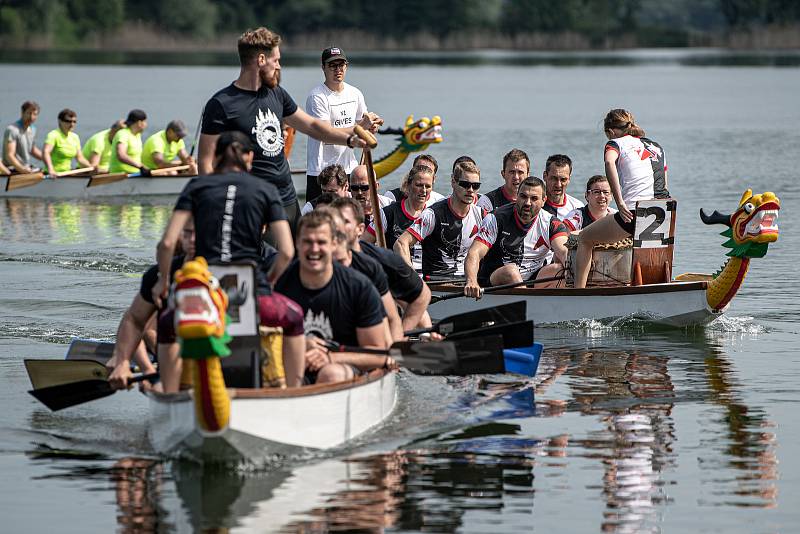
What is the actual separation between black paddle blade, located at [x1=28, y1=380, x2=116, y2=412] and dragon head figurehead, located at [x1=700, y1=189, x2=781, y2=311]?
216 inches

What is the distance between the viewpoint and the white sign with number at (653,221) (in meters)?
13.1

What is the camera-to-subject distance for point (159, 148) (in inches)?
985

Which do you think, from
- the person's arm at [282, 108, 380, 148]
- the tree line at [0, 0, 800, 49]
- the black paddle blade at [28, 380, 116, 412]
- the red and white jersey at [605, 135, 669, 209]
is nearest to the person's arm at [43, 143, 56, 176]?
the red and white jersey at [605, 135, 669, 209]

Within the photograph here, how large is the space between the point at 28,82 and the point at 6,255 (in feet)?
135

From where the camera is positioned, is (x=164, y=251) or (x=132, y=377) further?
(x=132, y=377)

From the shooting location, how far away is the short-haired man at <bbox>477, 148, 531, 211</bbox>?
543 inches

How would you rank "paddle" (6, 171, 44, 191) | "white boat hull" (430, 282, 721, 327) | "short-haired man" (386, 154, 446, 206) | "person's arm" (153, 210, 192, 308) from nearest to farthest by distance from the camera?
"person's arm" (153, 210, 192, 308)
"short-haired man" (386, 154, 446, 206)
"white boat hull" (430, 282, 721, 327)
"paddle" (6, 171, 44, 191)

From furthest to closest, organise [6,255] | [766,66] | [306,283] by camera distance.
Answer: [766,66], [6,255], [306,283]

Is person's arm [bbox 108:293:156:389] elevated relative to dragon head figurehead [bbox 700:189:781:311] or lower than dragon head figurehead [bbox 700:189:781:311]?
lower

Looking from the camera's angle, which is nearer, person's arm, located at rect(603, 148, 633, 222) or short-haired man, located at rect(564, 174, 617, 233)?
person's arm, located at rect(603, 148, 633, 222)

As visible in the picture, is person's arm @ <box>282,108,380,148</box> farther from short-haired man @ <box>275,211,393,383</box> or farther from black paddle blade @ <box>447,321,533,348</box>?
short-haired man @ <box>275,211,393,383</box>

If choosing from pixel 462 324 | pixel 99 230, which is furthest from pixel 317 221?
pixel 99 230

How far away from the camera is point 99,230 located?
70.3 ft

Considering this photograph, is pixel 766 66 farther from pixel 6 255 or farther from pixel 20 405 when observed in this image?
pixel 20 405
